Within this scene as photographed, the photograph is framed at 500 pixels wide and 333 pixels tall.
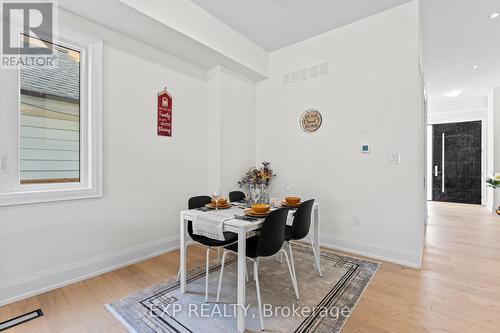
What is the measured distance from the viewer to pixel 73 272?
2.41 metres

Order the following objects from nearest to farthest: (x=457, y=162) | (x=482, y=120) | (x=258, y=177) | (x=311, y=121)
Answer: (x=311, y=121)
(x=258, y=177)
(x=482, y=120)
(x=457, y=162)

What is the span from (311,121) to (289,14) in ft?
4.82

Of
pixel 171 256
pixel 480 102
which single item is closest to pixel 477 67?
pixel 480 102

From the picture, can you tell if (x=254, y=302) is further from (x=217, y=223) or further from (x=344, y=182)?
(x=344, y=182)

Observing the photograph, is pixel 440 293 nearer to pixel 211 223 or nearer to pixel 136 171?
pixel 211 223

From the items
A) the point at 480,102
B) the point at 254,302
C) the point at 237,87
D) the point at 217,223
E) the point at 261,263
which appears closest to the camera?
the point at 217,223

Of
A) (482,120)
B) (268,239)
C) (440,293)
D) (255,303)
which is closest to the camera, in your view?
(268,239)

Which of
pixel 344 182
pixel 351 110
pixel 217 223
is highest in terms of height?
pixel 351 110

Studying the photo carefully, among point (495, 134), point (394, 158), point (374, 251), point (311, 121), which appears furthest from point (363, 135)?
point (495, 134)

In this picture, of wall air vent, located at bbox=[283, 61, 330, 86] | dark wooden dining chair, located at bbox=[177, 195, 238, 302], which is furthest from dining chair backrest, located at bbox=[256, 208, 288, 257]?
wall air vent, located at bbox=[283, 61, 330, 86]

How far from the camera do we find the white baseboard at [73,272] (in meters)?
2.08

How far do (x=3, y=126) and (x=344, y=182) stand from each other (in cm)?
373

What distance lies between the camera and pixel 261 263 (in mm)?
2883

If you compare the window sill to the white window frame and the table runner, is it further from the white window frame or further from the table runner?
the table runner
